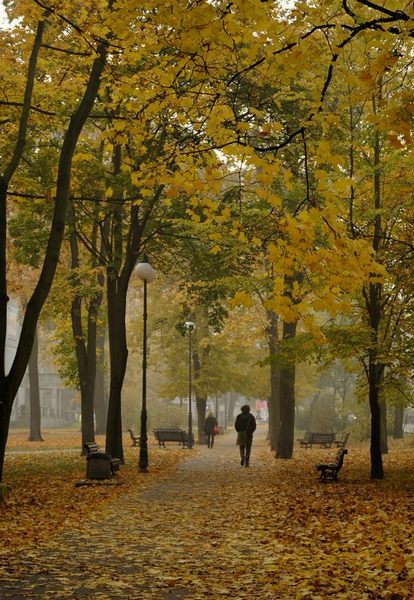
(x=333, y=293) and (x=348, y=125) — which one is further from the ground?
(x=348, y=125)

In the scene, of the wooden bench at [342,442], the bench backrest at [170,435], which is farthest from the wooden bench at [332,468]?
the bench backrest at [170,435]

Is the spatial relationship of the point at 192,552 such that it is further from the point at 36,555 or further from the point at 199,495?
the point at 199,495

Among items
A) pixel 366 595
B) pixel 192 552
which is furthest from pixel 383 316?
pixel 366 595

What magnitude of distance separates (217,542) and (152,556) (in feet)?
4.53

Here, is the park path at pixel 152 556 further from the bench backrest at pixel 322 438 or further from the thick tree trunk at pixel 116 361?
the bench backrest at pixel 322 438

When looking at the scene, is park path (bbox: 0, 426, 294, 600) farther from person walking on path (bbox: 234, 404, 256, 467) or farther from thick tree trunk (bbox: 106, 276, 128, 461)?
person walking on path (bbox: 234, 404, 256, 467)

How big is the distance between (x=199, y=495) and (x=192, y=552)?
728 centimetres

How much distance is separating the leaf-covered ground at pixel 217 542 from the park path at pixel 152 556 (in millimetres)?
13

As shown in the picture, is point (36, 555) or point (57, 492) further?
point (57, 492)

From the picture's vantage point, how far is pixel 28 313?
46.8 feet

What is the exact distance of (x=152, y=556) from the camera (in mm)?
9211

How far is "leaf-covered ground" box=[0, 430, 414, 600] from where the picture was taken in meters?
7.41

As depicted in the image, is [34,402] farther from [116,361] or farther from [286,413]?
[116,361]

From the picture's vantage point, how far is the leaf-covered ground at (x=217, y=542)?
7.41m
